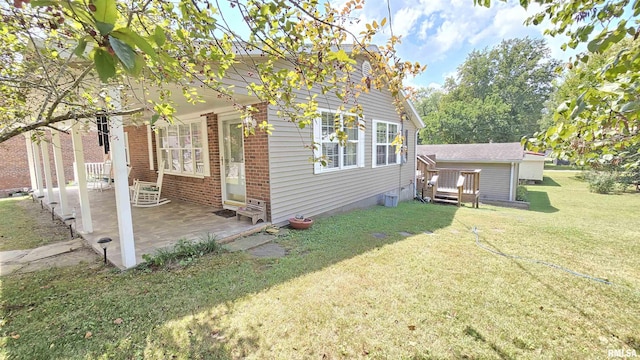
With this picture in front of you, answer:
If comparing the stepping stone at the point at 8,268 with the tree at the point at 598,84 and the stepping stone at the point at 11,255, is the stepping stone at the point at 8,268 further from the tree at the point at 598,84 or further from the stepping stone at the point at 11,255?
the tree at the point at 598,84

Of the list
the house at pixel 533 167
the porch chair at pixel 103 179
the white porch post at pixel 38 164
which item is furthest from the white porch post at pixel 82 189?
the house at pixel 533 167

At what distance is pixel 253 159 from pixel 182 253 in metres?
2.27

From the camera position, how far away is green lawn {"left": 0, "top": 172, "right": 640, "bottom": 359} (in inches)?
85.5

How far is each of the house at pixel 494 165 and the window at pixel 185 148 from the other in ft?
43.9

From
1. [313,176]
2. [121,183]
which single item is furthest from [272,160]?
[121,183]

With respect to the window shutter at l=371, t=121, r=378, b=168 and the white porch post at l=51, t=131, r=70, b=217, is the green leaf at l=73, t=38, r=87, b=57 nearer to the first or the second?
the white porch post at l=51, t=131, r=70, b=217

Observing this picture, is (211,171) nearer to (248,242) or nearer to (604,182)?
(248,242)

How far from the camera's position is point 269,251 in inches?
169

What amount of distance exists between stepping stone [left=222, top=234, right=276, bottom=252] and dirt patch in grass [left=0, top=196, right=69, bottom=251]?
10.3ft

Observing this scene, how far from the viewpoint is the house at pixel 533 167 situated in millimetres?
20547

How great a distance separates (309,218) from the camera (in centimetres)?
597

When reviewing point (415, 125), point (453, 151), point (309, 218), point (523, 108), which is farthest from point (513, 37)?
point (309, 218)

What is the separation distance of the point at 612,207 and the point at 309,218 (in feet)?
43.0

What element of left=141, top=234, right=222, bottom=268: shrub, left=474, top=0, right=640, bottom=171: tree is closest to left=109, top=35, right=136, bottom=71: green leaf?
left=474, top=0, right=640, bottom=171: tree
